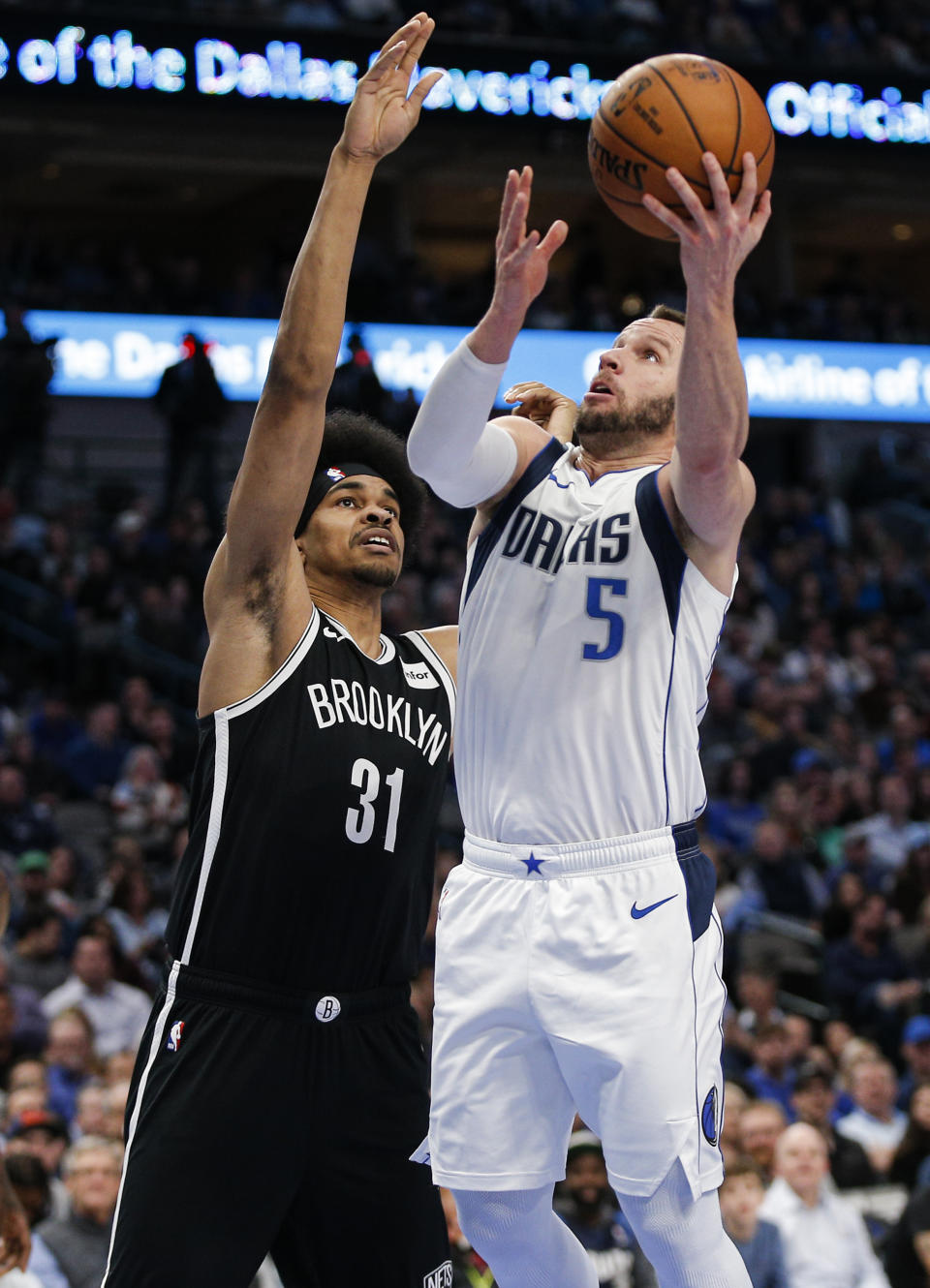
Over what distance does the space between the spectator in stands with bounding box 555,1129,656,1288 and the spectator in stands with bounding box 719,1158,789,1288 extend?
461 millimetres

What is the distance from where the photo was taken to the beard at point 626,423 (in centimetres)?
387

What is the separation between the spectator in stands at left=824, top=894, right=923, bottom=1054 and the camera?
471 inches

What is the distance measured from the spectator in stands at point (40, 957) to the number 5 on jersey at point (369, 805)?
20.9 feet

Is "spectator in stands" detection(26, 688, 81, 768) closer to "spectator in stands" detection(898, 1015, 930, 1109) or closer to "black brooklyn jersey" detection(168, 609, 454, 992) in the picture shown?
"spectator in stands" detection(898, 1015, 930, 1109)

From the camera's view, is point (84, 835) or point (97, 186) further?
point (97, 186)

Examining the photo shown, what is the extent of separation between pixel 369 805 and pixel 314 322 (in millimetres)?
1148

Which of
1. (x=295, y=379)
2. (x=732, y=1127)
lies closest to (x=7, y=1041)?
(x=732, y=1127)

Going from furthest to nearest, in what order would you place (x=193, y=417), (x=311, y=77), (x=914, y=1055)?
1. (x=311, y=77)
2. (x=193, y=417)
3. (x=914, y=1055)

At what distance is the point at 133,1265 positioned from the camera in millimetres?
3605

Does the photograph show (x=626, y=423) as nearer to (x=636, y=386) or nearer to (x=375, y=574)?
(x=636, y=386)

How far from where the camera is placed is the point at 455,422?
11.5 ft

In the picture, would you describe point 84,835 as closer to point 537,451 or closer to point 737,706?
point 737,706

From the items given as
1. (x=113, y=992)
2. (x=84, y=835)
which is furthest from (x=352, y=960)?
(x=84, y=835)

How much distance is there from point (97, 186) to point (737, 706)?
1426 cm
